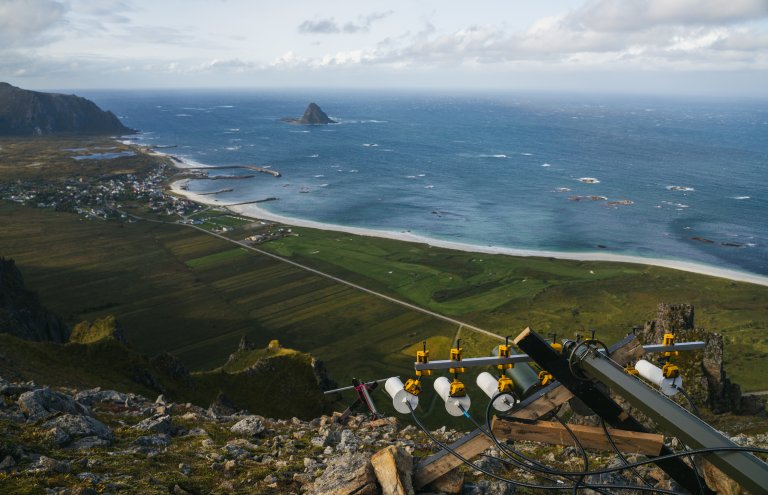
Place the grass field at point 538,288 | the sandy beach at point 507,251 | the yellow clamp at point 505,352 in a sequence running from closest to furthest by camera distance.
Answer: the yellow clamp at point 505,352 → the grass field at point 538,288 → the sandy beach at point 507,251

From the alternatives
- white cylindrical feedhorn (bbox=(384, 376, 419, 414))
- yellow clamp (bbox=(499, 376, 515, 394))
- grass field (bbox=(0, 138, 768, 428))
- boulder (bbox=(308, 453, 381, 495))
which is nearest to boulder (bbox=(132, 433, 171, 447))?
boulder (bbox=(308, 453, 381, 495))

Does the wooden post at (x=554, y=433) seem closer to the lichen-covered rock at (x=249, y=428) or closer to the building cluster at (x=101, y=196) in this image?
the lichen-covered rock at (x=249, y=428)

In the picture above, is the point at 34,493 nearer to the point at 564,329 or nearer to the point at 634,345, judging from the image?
the point at 634,345

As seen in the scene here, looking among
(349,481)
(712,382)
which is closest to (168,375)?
(349,481)

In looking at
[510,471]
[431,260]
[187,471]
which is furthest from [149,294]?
[510,471]

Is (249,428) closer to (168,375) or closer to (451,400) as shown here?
(451,400)

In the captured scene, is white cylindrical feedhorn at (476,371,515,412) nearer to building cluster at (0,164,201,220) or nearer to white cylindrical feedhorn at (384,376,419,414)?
white cylindrical feedhorn at (384,376,419,414)

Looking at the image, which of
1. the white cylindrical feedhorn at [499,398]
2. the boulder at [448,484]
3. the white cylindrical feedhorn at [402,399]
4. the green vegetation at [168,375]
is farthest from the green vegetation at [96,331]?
the white cylindrical feedhorn at [499,398]
